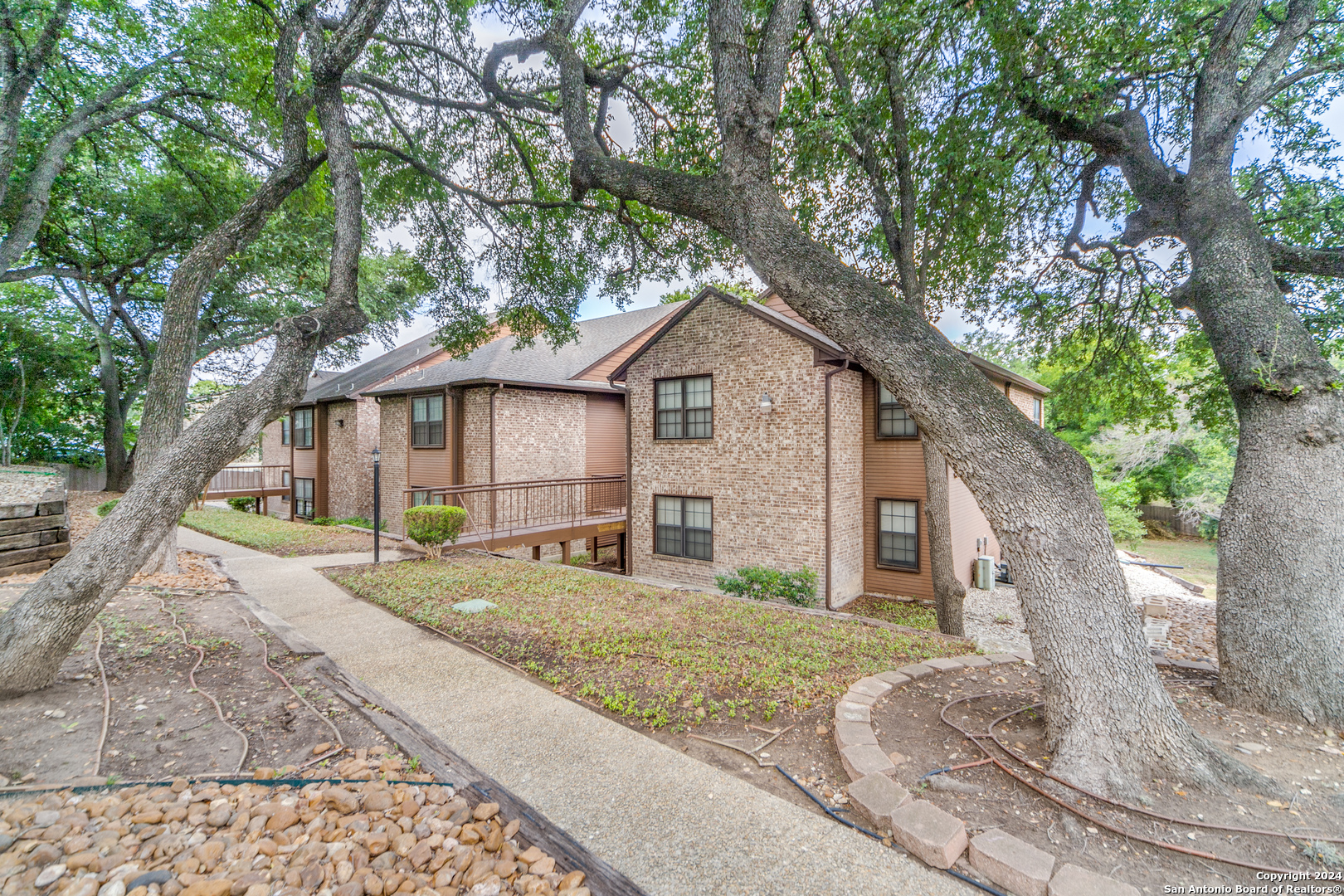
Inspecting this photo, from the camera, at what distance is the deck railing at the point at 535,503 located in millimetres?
11703

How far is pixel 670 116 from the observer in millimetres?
7285

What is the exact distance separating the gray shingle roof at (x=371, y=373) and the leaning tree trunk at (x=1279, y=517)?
54.1 ft

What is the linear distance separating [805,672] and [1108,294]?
6772 mm

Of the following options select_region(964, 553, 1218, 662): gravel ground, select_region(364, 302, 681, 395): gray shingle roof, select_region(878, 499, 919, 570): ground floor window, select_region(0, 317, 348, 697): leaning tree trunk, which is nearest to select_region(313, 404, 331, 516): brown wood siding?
select_region(364, 302, 681, 395): gray shingle roof

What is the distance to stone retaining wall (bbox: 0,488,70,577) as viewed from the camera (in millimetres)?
5973

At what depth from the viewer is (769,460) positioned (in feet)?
31.4

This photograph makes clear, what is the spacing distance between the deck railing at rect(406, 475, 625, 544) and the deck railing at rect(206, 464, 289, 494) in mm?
9846

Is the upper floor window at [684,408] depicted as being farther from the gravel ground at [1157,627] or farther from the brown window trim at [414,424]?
the brown window trim at [414,424]

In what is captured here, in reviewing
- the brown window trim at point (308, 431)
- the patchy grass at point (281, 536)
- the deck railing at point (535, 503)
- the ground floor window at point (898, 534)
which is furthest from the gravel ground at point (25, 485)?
the ground floor window at point (898, 534)

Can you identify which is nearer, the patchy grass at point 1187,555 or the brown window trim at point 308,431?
the patchy grass at point 1187,555

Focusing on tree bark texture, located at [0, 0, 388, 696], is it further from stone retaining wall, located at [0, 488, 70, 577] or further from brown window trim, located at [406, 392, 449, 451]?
brown window trim, located at [406, 392, 449, 451]

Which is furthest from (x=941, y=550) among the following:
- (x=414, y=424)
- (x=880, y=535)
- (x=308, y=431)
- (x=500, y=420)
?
(x=308, y=431)

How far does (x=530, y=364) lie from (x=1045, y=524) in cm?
1289

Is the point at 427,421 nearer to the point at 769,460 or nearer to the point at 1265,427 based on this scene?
the point at 769,460
